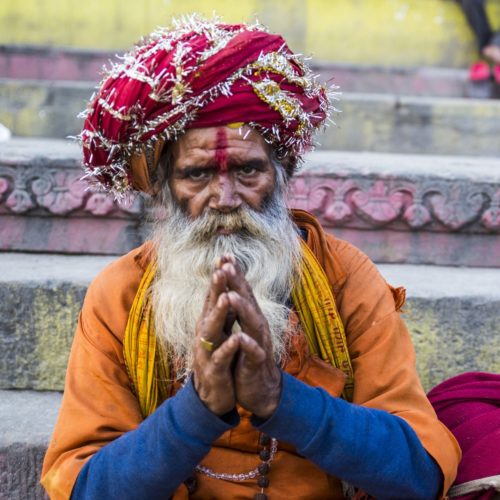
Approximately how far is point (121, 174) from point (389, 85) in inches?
120

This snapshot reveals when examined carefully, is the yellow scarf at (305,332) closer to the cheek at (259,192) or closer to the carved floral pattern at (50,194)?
the cheek at (259,192)

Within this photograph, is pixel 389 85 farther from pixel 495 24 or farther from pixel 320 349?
pixel 320 349

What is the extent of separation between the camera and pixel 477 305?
2.73m

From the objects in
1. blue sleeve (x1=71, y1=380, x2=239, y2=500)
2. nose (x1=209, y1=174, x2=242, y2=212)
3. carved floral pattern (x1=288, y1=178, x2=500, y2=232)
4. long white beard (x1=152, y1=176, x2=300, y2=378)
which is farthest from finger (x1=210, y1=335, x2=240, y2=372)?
carved floral pattern (x1=288, y1=178, x2=500, y2=232)

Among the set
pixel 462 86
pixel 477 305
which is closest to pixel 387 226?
pixel 477 305

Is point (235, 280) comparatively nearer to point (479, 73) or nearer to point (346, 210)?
point (346, 210)

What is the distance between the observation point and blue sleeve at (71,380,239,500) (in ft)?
5.46

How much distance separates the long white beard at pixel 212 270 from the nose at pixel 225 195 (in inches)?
0.8

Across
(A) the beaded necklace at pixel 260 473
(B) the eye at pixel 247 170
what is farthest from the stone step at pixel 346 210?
(A) the beaded necklace at pixel 260 473

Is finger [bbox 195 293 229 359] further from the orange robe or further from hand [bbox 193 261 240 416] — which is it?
the orange robe

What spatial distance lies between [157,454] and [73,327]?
45.7 inches

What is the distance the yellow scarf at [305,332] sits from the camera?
1.97m

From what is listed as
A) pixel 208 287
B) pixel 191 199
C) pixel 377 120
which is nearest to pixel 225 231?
pixel 191 199

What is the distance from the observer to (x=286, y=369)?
203cm
